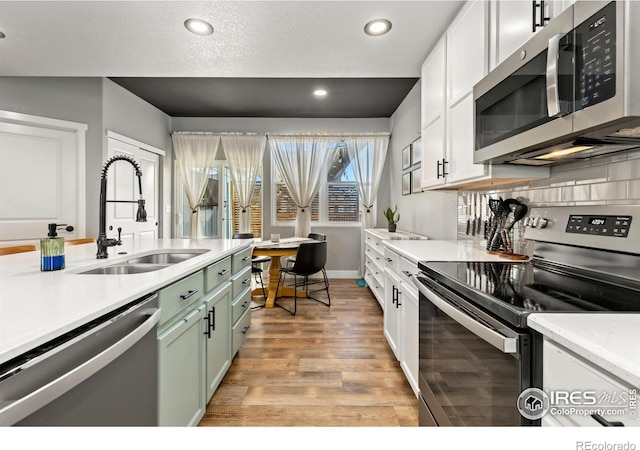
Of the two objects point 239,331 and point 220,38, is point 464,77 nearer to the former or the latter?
point 220,38

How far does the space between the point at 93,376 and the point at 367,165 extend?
15.5 feet

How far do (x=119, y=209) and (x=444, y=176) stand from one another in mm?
3831

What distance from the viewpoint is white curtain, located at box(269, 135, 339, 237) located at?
5148 millimetres

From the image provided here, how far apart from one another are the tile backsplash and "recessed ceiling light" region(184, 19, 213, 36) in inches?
90.0

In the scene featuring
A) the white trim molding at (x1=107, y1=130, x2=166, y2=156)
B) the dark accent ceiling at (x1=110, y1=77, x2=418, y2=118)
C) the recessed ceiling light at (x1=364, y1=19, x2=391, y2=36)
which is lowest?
the white trim molding at (x1=107, y1=130, x2=166, y2=156)

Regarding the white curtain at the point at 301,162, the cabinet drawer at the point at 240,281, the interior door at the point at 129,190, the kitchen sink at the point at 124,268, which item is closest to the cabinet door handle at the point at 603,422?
the kitchen sink at the point at 124,268

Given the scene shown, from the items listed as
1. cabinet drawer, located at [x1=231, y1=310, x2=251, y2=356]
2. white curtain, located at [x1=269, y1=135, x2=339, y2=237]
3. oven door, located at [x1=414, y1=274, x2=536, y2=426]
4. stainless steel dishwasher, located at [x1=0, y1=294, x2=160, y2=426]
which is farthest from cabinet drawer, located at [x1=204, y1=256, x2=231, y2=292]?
white curtain, located at [x1=269, y1=135, x2=339, y2=237]

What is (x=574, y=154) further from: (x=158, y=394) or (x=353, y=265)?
(x=353, y=265)

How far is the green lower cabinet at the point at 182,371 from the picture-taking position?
49.9 inches

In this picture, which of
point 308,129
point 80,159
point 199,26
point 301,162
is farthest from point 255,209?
point 199,26

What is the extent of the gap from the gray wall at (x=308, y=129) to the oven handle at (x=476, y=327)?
12.9 ft

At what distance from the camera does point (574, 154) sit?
4.33 feet

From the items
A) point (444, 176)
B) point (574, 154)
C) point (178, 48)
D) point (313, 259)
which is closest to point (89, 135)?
point (178, 48)

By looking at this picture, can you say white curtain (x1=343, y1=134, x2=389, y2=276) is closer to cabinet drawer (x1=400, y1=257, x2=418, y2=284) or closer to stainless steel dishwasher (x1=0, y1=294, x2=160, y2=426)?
cabinet drawer (x1=400, y1=257, x2=418, y2=284)
